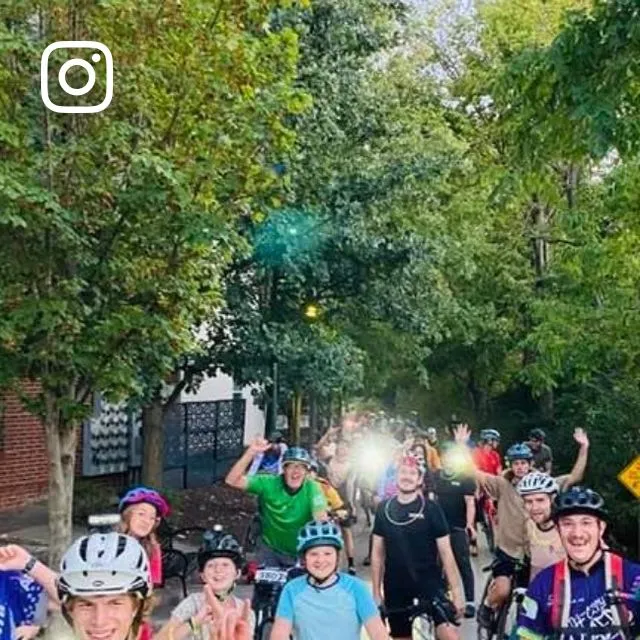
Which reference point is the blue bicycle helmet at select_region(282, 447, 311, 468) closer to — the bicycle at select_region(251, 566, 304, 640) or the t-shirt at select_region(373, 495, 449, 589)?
the bicycle at select_region(251, 566, 304, 640)

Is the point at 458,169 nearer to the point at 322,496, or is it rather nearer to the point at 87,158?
the point at 87,158

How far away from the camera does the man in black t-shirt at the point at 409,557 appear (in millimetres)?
6934

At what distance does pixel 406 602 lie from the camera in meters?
6.99

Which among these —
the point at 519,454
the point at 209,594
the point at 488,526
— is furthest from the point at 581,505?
the point at 488,526

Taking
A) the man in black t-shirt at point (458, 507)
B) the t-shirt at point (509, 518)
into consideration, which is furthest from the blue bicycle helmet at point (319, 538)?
the man in black t-shirt at point (458, 507)

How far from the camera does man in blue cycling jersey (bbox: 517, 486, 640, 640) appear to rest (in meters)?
4.79

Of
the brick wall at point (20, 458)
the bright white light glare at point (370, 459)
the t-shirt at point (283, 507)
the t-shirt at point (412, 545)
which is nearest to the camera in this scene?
the t-shirt at point (412, 545)

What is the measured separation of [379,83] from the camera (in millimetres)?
20375

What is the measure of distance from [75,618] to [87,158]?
7033 mm

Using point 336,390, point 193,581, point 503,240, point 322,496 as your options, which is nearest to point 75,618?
point 322,496

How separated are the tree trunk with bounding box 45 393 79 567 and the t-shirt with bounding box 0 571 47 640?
6.16 m

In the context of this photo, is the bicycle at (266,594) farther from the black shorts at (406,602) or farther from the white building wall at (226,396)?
the white building wall at (226,396)

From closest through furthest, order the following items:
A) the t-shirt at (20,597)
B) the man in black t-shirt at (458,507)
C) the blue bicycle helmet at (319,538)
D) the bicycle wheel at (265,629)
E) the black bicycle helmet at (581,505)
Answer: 1. the t-shirt at (20,597)
2. the black bicycle helmet at (581,505)
3. the blue bicycle helmet at (319,538)
4. the bicycle wheel at (265,629)
5. the man in black t-shirt at (458,507)

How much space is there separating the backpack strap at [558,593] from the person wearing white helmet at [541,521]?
2147mm
